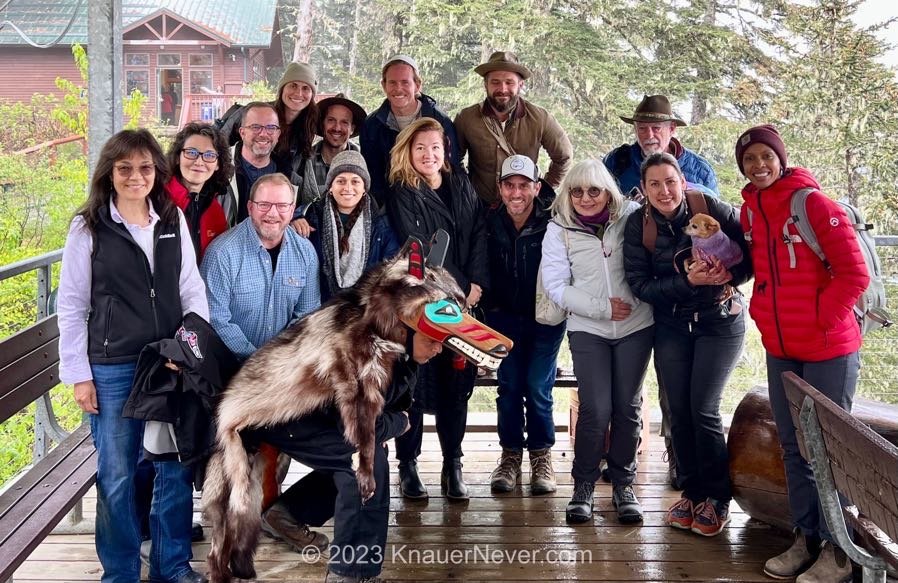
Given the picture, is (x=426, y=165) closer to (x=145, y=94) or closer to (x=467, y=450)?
(x=467, y=450)

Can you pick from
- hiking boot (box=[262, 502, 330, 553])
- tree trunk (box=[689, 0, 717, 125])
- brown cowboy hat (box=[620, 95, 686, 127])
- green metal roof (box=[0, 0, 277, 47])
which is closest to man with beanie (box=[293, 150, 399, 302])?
hiking boot (box=[262, 502, 330, 553])

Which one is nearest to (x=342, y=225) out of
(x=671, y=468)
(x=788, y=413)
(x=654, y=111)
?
(x=654, y=111)

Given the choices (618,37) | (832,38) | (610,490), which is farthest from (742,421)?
(618,37)

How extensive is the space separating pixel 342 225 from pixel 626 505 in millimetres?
1792

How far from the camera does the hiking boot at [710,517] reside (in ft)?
12.6

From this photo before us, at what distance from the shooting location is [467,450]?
5.09 metres

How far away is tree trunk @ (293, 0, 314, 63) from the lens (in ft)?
54.0

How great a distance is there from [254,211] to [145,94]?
17180 mm

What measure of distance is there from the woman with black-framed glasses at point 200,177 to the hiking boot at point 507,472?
180cm

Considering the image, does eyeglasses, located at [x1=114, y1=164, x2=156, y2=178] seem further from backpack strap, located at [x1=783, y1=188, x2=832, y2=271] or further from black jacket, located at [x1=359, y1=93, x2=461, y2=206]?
backpack strap, located at [x1=783, y1=188, x2=832, y2=271]

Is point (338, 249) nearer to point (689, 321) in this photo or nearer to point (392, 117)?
point (392, 117)

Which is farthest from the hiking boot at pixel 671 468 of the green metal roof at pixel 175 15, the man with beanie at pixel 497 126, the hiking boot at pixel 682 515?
the green metal roof at pixel 175 15

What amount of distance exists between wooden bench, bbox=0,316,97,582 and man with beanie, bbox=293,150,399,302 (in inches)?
45.5

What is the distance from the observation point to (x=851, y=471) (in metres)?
2.46
